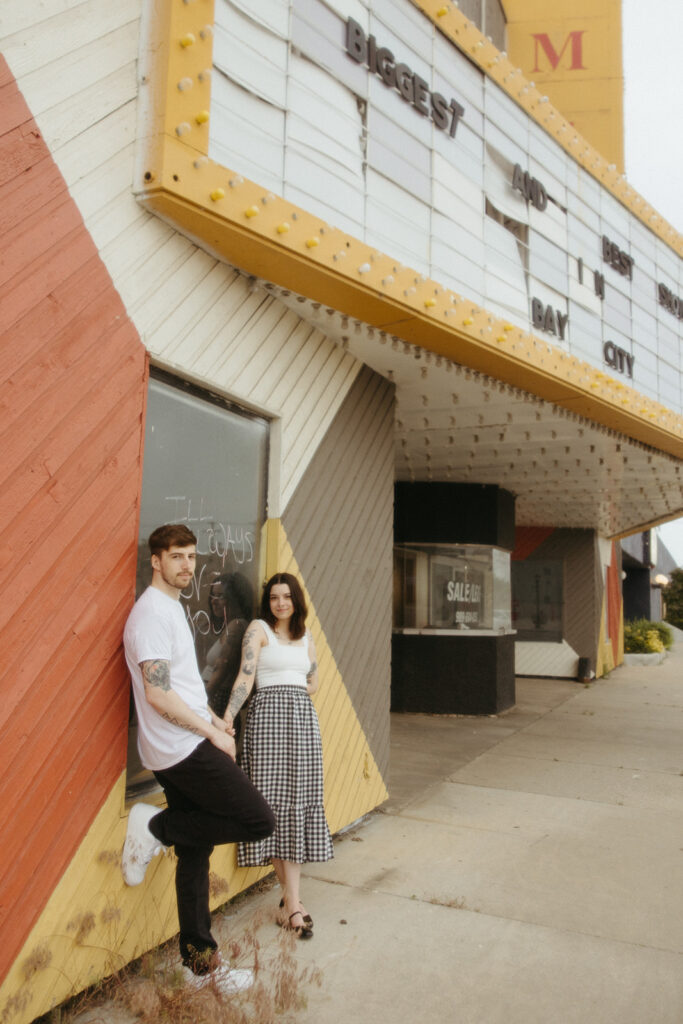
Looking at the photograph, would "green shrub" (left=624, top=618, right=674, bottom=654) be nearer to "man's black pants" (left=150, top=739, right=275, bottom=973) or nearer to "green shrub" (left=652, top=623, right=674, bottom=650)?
"green shrub" (left=652, top=623, right=674, bottom=650)

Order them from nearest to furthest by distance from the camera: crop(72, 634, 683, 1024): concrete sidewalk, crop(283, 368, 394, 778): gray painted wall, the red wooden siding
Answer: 1. the red wooden siding
2. crop(72, 634, 683, 1024): concrete sidewalk
3. crop(283, 368, 394, 778): gray painted wall

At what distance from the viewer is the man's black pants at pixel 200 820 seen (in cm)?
324

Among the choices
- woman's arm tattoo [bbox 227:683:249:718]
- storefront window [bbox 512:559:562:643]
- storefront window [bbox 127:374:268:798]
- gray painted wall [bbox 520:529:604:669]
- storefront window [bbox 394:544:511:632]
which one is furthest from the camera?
storefront window [bbox 512:559:562:643]

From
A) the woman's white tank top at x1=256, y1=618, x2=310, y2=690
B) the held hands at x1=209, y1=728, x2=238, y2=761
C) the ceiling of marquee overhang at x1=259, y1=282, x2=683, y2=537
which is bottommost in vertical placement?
the held hands at x1=209, y1=728, x2=238, y2=761

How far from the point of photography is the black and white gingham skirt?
4125mm

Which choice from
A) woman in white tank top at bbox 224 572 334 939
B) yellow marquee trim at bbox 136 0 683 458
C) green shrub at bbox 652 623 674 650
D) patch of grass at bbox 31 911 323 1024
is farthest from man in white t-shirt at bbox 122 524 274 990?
green shrub at bbox 652 623 674 650

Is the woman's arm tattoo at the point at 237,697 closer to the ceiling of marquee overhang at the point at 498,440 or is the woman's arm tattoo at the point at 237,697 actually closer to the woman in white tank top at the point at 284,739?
the woman in white tank top at the point at 284,739

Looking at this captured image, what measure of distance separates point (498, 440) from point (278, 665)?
4.72 m

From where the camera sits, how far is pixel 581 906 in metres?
4.38

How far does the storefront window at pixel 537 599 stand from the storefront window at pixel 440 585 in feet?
19.1

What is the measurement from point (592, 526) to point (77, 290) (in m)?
13.9

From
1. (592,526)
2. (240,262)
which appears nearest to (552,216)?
(240,262)

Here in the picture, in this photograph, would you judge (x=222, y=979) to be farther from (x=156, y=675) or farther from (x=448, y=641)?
(x=448, y=641)

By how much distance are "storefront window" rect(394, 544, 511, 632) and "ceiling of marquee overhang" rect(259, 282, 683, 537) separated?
108cm
